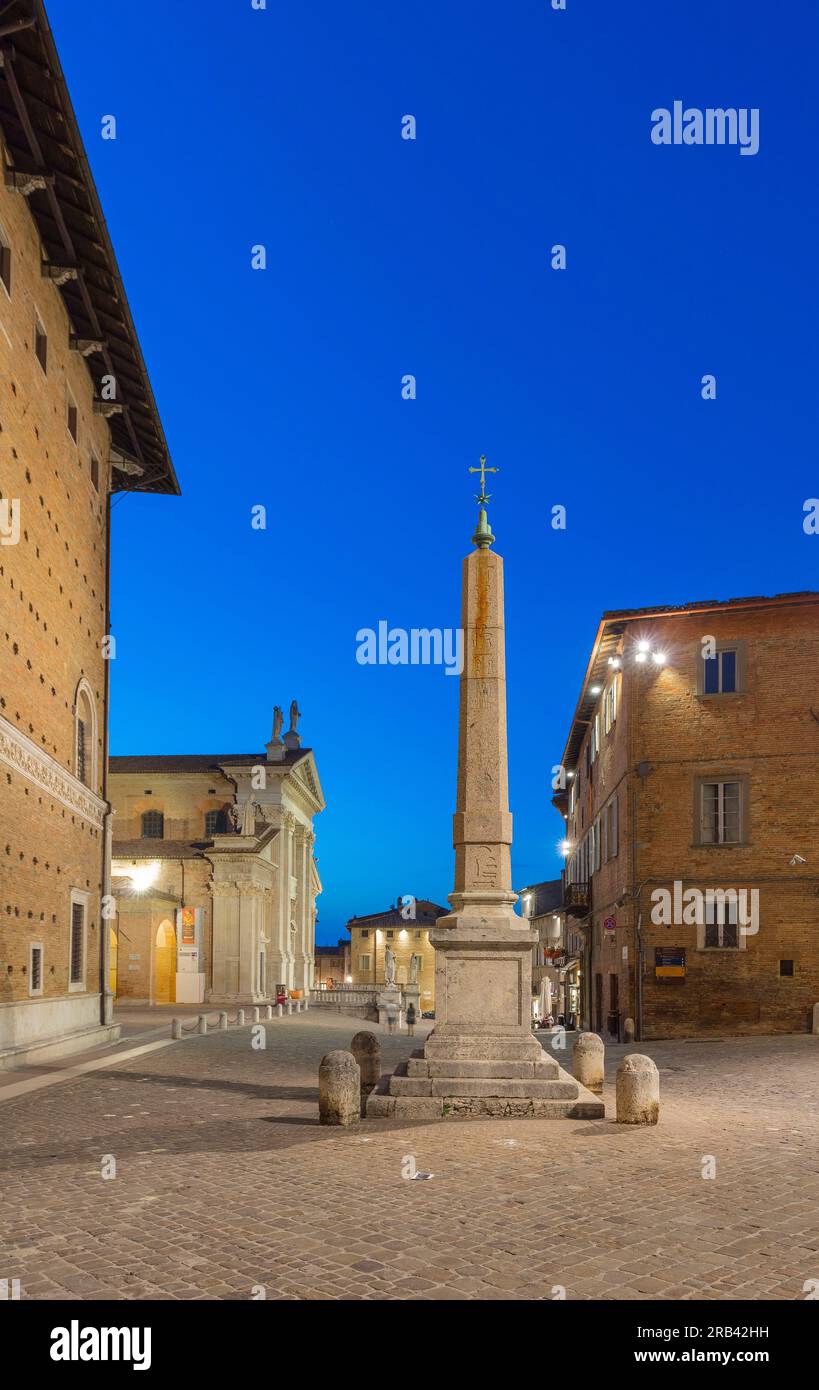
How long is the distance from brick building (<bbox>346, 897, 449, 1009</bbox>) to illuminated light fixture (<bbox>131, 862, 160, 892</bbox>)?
167 feet

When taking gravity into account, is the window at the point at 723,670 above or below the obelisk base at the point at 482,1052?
above

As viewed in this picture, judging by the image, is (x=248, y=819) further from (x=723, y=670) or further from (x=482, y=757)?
(x=482, y=757)

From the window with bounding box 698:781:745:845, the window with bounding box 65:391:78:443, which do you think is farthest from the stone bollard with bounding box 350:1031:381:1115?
the window with bounding box 65:391:78:443

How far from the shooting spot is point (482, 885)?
12625mm

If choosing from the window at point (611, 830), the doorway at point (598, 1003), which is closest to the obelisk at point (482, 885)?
the window at point (611, 830)

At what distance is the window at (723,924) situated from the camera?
25031 mm

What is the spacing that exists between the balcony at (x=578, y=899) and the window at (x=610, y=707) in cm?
697

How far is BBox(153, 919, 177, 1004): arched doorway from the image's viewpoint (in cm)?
4872

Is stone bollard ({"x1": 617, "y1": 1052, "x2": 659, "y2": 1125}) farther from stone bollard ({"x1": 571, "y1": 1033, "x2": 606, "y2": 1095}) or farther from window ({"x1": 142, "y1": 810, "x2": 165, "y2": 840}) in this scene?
window ({"x1": 142, "y1": 810, "x2": 165, "y2": 840})

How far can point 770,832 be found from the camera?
25.1m

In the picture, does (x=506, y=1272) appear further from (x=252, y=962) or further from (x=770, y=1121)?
(x=252, y=962)

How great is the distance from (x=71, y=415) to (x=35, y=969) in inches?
460

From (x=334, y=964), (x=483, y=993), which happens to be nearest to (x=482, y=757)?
(x=483, y=993)

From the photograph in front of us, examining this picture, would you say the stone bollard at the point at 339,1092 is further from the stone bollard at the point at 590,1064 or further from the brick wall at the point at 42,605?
the brick wall at the point at 42,605
